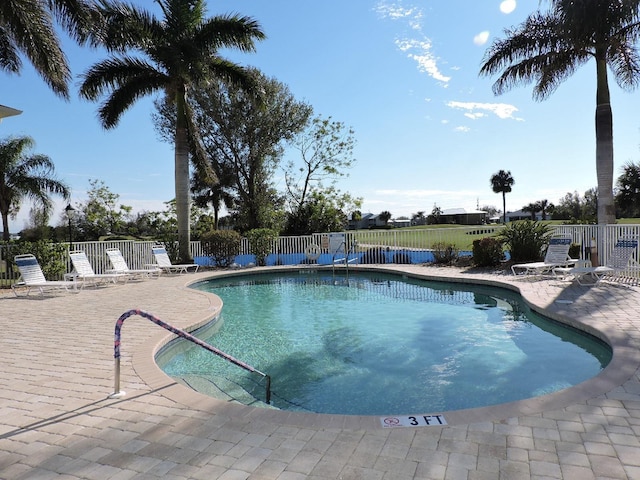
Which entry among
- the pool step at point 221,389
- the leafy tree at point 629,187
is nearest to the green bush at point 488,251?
the pool step at point 221,389

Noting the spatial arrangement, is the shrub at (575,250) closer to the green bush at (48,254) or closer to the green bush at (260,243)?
the green bush at (260,243)

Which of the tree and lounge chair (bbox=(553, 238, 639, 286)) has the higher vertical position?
the tree

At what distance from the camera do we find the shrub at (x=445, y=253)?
48.4 ft

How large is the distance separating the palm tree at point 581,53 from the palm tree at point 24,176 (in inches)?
796

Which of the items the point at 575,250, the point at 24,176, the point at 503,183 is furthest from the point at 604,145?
the point at 503,183

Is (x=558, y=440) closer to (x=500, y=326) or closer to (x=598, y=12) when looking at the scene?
(x=500, y=326)

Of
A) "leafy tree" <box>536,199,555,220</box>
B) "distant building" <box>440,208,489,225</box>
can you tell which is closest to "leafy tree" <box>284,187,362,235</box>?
"distant building" <box>440,208,489,225</box>

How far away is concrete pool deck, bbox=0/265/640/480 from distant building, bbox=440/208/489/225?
56575mm

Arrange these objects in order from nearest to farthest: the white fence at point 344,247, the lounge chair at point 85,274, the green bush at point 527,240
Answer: the lounge chair at point 85,274, the green bush at point 527,240, the white fence at point 344,247

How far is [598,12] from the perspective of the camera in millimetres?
11078

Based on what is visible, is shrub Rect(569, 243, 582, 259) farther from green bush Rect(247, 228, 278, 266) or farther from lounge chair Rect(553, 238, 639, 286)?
green bush Rect(247, 228, 278, 266)

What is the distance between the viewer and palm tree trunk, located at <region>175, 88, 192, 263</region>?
15.6 meters

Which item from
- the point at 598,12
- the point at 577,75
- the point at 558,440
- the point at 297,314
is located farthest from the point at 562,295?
the point at 577,75

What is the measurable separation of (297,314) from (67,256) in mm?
8215
